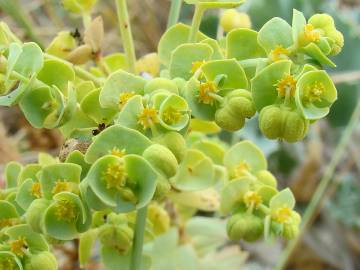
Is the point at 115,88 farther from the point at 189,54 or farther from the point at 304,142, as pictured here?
the point at 304,142

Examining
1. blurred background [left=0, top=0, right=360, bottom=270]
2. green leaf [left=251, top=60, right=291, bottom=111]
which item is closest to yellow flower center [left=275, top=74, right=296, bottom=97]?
green leaf [left=251, top=60, right=291, bottom=111]

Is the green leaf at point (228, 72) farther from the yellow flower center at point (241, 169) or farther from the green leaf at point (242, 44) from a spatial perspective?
the yellow flower center at point (241, 169)

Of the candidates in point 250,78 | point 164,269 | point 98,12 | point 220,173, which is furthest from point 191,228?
point 98,12

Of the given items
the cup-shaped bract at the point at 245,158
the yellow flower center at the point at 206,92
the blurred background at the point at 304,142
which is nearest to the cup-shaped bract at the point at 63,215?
the yellow flower center at the point at 206,92

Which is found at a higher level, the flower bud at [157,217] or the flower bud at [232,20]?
the flower bud at [232,20]

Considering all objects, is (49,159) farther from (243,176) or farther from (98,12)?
(98,12)

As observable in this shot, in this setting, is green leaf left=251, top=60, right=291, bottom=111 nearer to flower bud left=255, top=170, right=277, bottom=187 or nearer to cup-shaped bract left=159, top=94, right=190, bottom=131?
cup-shaped bract left=159, top=94, right=190, bottom=131

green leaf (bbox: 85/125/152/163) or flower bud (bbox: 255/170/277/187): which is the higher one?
green leaf (bbox: 85/125/152/163)
